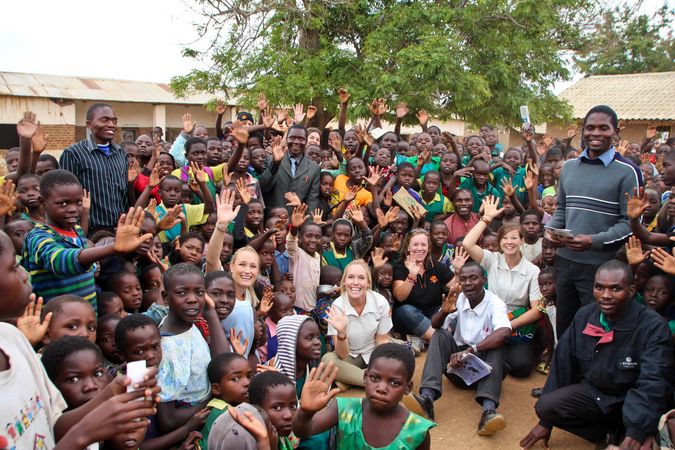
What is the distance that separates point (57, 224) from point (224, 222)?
3.94 feet

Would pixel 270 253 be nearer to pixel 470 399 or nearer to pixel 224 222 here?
pixel 224 222

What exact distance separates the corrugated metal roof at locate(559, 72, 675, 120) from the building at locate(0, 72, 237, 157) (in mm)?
14035

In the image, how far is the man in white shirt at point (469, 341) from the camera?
12.6 ft

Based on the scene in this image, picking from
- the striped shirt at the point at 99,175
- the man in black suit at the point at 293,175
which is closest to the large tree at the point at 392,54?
the man in black suit at the point at 293,175

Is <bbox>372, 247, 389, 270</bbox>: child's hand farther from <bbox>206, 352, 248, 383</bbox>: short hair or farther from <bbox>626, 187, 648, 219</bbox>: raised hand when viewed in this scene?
<bbox>206, 352, 248, 383</bbox>: short hair

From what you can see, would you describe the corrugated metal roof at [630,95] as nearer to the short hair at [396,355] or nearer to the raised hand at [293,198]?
Result: the raised hand at [293,198]

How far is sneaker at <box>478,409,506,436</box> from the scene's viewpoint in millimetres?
3586

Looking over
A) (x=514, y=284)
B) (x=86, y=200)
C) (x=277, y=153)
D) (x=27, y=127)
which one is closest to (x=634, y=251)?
(x=514, y=284)

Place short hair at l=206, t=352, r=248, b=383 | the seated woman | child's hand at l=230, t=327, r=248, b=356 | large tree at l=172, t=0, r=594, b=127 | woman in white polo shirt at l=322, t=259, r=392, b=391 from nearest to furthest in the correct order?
1. short hair at l=206, t=352, r=248, b=383
2. child's hand at l=230, t=327, r=248, b=356
3. woman in white polo shirt at l=322, t=259, r=392, b=391
4. the seated woman
5. large tree at l=172, t=0, r=594, b=127

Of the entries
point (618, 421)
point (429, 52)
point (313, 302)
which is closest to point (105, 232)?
point (313, 302)

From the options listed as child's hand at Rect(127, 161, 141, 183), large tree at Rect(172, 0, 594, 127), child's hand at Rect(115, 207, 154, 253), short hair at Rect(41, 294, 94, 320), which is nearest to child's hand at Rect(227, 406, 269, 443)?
child's hand at Rect(115, 207, 154, 253)

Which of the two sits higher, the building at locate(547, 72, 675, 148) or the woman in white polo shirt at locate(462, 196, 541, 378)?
the building at locate(547, 72, 675, 148)

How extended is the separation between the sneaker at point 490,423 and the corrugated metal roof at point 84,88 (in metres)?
15.5

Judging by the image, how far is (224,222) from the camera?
399 centimetres
